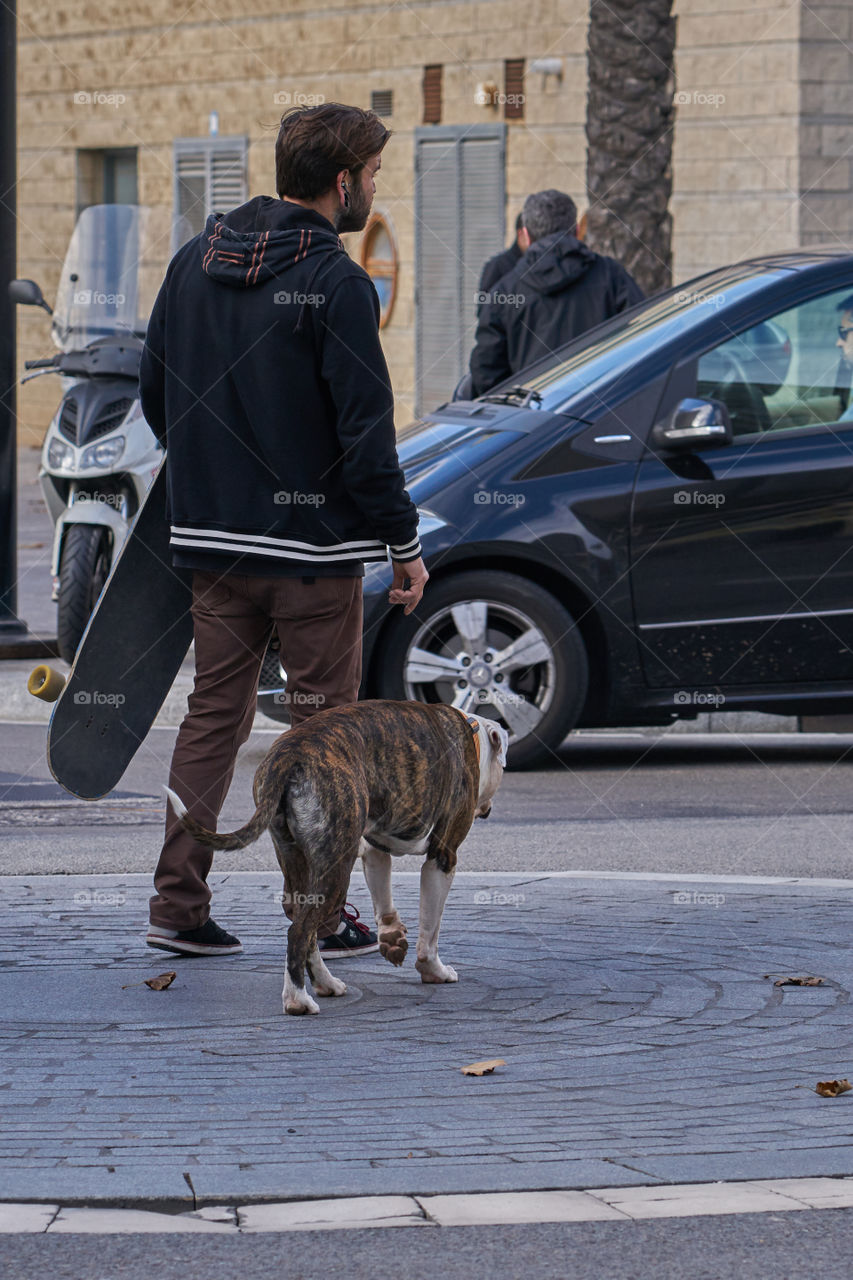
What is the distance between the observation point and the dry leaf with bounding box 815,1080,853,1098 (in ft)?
14.3

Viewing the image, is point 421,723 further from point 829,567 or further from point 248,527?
point 829,567

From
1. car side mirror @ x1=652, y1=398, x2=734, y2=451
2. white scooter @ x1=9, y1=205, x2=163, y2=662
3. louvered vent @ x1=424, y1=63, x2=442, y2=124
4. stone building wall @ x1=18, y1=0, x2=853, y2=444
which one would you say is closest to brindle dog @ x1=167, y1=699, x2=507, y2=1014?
car side mirror @ x1=652, y1=398, x2=734, y2=451

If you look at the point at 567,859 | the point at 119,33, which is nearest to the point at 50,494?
the point at 567,859

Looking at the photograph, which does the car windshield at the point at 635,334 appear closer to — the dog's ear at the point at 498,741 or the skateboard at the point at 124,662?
the skateboard at the point at 124,662

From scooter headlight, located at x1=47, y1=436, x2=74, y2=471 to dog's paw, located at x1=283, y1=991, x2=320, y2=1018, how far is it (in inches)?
244

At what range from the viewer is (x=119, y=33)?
2544 cm

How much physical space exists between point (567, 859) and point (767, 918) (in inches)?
42.4

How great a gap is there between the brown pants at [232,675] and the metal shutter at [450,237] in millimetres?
16388

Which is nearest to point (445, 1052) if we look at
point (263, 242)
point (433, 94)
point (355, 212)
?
point (263, 242)

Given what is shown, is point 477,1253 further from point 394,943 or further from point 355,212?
point 355,212

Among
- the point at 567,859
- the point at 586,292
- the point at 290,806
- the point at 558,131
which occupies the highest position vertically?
the point at 558,131

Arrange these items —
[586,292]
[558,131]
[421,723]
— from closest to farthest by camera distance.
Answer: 1. [421,723]
2. [586,292]
3. [558,131]

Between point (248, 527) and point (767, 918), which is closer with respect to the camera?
point (248, 527)

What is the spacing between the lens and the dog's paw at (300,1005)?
4.88 m
